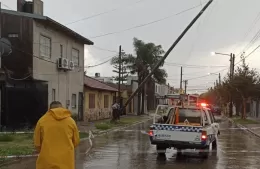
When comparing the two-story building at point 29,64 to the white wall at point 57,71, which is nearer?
the two-story building at point 29,64

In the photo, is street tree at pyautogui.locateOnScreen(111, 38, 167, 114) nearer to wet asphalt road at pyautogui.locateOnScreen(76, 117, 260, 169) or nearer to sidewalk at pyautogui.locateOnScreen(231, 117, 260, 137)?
sidewalk at pyautogui.locateOnScreen(231, 117, 260, 137)

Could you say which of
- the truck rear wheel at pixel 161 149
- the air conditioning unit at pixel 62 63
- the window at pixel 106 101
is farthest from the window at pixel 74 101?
the truck rear wheel at pixel 161 149

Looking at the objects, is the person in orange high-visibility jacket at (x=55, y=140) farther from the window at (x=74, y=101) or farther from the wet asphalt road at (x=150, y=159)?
the window at (x=74, y=101)

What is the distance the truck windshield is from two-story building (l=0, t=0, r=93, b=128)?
10884mm

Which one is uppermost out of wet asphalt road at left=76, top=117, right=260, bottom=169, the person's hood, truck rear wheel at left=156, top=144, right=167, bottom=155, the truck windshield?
the person's hood

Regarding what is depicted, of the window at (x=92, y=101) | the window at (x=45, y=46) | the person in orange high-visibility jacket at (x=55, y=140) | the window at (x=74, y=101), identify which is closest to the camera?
the person in orange high-visibility jacket at (x=55, y=140)

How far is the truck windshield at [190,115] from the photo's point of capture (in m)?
15.2

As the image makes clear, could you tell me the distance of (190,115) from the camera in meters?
15.4

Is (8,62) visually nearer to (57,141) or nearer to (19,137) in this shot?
(19,137)

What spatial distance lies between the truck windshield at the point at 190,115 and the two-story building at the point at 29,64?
10.9 m

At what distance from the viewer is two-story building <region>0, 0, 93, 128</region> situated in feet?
76.2

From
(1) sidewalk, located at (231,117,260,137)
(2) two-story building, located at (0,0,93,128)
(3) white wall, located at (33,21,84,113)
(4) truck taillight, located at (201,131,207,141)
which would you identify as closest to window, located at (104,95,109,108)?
(3) white wall, located at (33,21,84,113)

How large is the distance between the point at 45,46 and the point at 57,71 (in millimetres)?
2494

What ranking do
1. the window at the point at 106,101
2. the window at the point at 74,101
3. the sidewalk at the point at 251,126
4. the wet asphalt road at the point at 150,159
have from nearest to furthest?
the wet asphalt road at the point at 150,159
the sidewalk at the point at 251,126
the window at the point at 74,101
the window at the point at 106,101
